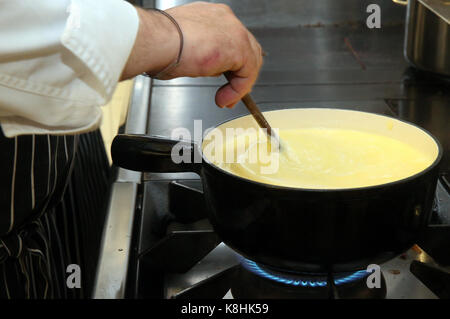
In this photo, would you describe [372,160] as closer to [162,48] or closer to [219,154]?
[219,154]

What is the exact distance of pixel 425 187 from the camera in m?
0.69

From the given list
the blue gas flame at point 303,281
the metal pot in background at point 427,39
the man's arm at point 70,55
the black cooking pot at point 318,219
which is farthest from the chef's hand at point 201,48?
the metal pot in background at point 427,39

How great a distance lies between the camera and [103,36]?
66 centimetres

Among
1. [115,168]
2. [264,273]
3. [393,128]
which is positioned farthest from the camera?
[115,168]

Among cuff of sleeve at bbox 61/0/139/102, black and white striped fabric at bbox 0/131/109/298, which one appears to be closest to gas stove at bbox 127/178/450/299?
black and white striped fabric at bbox 0/131/109/298

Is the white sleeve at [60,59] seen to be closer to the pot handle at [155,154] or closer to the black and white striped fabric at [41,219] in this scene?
the pot handle at [155,154]

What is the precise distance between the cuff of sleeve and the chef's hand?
1.3 inches

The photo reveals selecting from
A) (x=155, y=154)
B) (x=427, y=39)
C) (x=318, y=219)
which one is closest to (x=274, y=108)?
(x=427, y=39)

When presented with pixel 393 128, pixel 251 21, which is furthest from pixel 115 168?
pixel 251 21

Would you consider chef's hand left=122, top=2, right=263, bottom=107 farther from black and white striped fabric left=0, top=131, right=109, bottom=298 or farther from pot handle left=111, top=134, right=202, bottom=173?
black and white striped fabric left=0, top=131, right=109, bottom=298

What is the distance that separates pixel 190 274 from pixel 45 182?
0.36m

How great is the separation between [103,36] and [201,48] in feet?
0.50

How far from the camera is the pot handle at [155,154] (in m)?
0.81

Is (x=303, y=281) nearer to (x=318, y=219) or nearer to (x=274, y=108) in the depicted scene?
(x=318, y=219)
